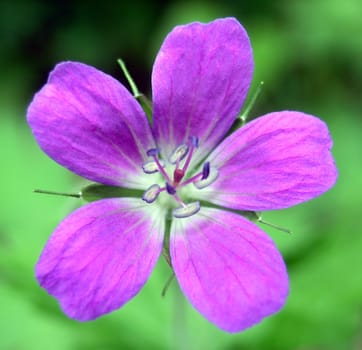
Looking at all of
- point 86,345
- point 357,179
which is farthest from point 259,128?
point 357,179

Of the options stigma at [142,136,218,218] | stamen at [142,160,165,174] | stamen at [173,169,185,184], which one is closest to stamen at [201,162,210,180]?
stigma at [142,136,218,218]

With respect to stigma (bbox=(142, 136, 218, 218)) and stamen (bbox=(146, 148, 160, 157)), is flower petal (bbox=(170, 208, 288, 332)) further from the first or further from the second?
stamen (bbox=(146, 148, 160, 157))

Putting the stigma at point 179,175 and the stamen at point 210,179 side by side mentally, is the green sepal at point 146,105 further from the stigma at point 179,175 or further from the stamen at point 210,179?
the stamen at point 210,179

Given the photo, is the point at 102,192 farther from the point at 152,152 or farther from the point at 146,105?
the point at 146,105

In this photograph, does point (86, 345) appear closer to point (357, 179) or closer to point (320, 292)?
point (320, 292)

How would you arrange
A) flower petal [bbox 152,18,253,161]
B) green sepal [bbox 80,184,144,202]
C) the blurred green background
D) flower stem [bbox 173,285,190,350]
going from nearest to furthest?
1. flower petal [bbox 152,18,253,161]
2. green sepal [bbox 80,184,144,202]
3. flower stem [bbox 173,285,190,350]
4. the blurred green background

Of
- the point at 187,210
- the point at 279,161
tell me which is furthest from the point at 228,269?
the point at 279,161
